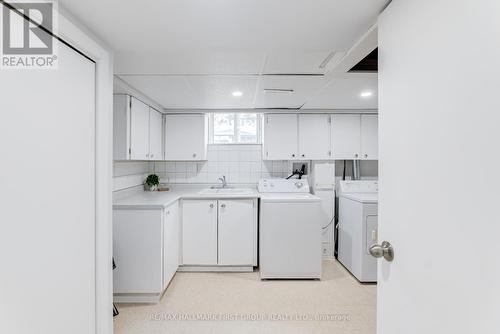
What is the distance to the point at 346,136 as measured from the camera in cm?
354

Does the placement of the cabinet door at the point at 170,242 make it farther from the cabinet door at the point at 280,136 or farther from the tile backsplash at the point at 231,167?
the cabinet door at the point at 280,136

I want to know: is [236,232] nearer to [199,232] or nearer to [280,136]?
[199,232]

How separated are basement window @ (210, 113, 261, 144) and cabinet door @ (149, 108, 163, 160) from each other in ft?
2.43

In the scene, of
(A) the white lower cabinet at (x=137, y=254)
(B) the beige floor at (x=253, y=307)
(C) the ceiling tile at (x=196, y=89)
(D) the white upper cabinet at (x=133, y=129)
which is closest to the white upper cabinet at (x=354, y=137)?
(C) the ceiling tile at (x=196, y=89)

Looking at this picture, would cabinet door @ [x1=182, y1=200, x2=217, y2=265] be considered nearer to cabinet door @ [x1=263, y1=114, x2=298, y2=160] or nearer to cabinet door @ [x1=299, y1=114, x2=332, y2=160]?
cabinet door @ [x1=263, y1=114, x2=298, y2=160]

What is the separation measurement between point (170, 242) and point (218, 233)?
1.95ft

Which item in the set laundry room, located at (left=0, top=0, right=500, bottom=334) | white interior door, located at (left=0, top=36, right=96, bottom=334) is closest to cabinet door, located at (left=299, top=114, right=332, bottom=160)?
laundry room, located at (left=0, top=0, right=500, bottom=334)

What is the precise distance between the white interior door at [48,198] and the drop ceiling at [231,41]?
312 mm

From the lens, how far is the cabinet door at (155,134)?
10.1ft

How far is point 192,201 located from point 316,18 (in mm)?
2418

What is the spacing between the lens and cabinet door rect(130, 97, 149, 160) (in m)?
2.59

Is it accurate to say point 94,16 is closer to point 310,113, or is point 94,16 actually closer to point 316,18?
point 316,18

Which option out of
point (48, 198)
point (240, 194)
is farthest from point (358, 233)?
point (48, 198)

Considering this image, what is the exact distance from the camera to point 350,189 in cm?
358
